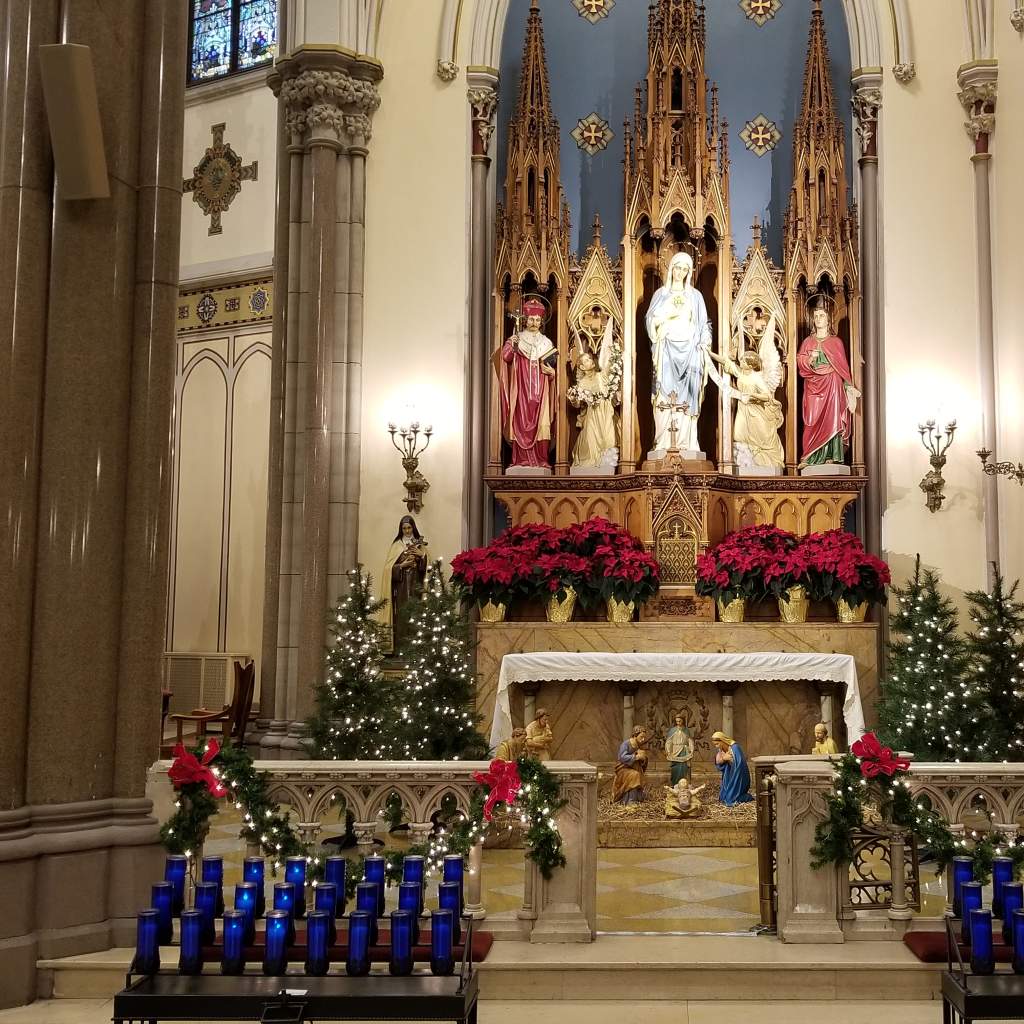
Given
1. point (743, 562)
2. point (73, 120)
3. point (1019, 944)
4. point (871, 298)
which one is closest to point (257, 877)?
point (1019, 944)

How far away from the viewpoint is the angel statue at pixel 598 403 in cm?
1380

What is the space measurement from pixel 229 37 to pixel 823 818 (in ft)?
53.3

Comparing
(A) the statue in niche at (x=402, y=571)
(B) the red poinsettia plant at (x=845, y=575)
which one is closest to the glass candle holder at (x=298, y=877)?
(A) the statue in niche at (x=402, y=571)

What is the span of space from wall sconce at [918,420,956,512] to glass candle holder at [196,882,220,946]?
9.76 meters

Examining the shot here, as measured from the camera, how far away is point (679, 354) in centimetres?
1350

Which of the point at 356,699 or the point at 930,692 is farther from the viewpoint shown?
the point at 356,699

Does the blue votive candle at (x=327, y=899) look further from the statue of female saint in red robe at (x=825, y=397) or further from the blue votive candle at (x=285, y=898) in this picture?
the statue of female saint in red robe at (x=825, y=397)

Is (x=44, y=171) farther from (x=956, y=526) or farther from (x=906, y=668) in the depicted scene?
(x=956, y=526)

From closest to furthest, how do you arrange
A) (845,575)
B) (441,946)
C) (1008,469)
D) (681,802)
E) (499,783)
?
(441,946) → (499,783) → (681,802) → (1008,469) → (845,575)

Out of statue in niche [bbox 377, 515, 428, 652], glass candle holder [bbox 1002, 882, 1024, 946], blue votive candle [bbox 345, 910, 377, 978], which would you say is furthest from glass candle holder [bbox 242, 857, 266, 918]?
statue in niche [bbox 377, 515, 428, 652]

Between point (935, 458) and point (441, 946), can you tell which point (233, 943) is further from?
point (935, 458)

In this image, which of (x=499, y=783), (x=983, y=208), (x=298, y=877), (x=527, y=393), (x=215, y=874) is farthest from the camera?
(x=527, y=393)

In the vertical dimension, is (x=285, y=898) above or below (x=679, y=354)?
below

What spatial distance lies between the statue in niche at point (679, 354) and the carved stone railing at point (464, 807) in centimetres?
735
